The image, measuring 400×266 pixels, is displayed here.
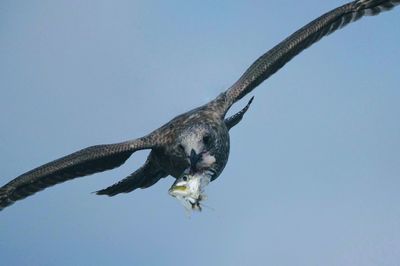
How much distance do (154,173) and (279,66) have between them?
441 cm

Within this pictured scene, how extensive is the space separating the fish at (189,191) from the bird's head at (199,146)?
1.96 ft

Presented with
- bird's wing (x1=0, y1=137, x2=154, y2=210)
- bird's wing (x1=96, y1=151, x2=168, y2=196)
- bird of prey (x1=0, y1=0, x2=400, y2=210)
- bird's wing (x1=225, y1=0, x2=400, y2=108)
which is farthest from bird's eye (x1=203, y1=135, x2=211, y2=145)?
bird's wing (x1=96, y1=151, x2=168, y2=196)

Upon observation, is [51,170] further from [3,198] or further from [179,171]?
[179,171]

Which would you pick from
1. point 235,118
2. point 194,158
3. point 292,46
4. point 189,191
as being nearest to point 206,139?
point 194,158

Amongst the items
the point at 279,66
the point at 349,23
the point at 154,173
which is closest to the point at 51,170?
the point at 154,173

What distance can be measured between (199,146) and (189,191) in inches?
80.8

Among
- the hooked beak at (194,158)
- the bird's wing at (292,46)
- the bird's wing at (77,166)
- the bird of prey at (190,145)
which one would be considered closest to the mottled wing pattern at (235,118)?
the bird of prey at (190,145)

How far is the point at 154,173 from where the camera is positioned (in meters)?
23.6

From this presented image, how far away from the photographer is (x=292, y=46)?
77.7 feet

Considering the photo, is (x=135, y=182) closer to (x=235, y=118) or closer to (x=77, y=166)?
(x=77, y=166)

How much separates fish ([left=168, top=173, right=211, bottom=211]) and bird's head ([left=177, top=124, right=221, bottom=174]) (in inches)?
23.5

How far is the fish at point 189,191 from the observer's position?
59.9 feet

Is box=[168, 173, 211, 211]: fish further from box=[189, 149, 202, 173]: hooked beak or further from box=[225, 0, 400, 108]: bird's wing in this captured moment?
box=[225, 0, 400, 108]: bird's wing

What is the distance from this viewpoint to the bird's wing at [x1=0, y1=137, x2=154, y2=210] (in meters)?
22.2
